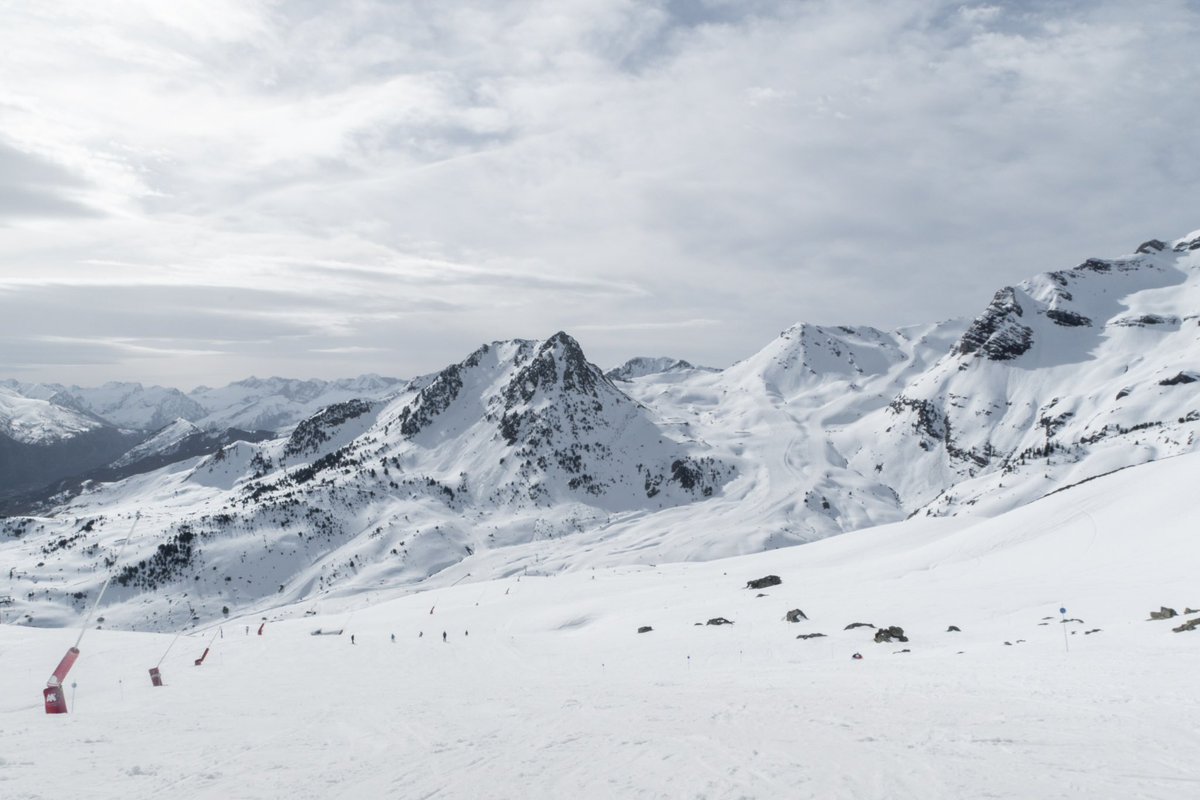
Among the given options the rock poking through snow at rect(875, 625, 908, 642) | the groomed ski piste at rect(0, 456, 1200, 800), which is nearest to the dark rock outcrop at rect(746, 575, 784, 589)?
the groomed ski piste at rect(0, 456, 1200, 800)

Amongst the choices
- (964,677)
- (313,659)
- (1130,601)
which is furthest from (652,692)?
(1130,601)

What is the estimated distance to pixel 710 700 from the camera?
22.8 meters

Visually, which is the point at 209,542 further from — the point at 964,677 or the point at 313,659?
the point at 964,677

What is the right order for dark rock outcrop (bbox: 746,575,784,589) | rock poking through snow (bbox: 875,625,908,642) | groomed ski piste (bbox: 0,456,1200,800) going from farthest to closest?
1. dark rock outcrop (bbox: 746,575,784,589)
2. rock poking through snow (bbox: 875,625,908,642)
3. groomed ski piste (bbox: 0,456,1200,800)

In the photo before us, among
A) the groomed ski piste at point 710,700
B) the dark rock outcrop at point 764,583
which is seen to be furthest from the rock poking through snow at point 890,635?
the dark rock outcrop at point 764,583

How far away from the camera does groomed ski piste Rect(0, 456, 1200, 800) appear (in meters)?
14.2

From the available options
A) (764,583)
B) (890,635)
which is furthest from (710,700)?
(764,583)

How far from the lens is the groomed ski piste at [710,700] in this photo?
46.7 ft

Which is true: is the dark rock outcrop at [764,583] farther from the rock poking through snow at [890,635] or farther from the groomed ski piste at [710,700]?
the rock poking through snow at [890,635]

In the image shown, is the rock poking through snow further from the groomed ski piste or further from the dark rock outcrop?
the dark rock outcrop

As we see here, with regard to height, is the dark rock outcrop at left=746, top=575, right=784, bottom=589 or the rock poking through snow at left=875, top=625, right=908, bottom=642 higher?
the rock poking through snow at left=875, top=625, right=908, bottom=642

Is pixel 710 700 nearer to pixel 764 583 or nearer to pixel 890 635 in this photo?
pixel 890 635

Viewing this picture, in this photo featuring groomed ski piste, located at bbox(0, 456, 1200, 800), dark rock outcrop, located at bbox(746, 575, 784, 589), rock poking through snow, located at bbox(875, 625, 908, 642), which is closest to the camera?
groomed ski piste, located at bbox(0, 456, 1200, 800)

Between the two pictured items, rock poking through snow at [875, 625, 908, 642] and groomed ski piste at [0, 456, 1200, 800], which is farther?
rock poking through snow at [875, 625, 908, 642]
